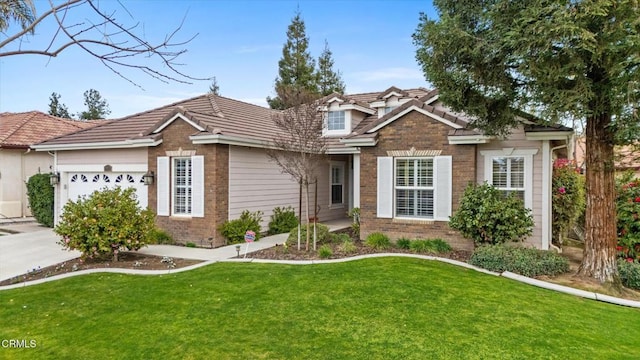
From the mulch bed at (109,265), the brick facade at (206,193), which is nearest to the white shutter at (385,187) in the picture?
the brick facade at (206,193)

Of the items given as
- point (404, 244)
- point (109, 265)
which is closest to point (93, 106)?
point (109, 265)

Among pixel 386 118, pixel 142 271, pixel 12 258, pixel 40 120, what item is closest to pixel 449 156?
pixel 386 118

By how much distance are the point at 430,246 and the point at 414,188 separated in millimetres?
1719

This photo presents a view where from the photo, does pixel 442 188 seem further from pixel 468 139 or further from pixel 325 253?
pixel 325 253

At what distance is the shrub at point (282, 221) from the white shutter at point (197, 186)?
2847 mm

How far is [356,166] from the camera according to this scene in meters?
13.5

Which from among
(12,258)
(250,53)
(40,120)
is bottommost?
(12,258)

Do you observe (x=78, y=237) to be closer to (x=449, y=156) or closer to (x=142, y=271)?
(x=142, y=271)

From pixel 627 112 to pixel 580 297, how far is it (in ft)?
10.7

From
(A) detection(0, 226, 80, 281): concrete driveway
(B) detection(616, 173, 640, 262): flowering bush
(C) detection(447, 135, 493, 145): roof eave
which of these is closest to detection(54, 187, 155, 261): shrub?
(A) detection(0, 226, 80, 281): concrete driveway

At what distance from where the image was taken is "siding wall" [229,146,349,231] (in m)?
12.3

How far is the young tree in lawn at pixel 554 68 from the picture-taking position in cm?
600

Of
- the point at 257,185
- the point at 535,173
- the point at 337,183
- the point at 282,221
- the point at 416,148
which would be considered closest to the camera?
the point at 535,173

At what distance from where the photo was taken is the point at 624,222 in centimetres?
902
